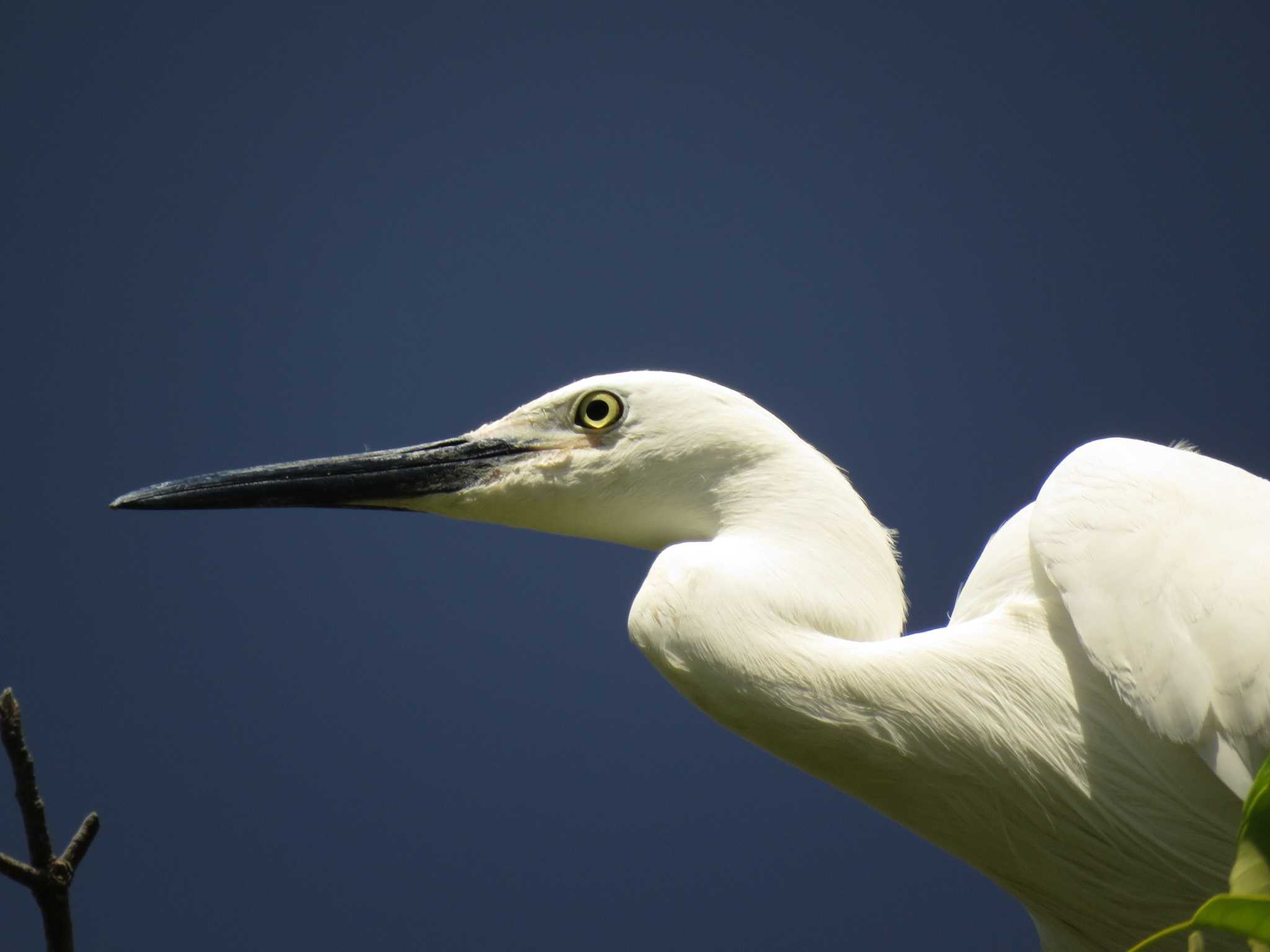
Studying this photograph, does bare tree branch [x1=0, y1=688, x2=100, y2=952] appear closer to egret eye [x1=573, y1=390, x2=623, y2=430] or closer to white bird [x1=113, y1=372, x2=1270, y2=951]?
white bird [x1=113, y1=372, x2=1270, y2=951]

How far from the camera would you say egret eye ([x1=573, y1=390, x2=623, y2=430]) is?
5.05ft

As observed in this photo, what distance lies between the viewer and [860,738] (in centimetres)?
121

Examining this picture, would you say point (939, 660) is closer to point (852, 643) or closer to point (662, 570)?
point (852, 643)

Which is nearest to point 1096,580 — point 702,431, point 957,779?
point 957,779

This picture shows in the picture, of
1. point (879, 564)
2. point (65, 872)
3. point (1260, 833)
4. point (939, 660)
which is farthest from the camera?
point (879, 564)

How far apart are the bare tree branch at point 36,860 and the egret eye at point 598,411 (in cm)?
76

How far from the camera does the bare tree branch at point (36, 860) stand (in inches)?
44.4

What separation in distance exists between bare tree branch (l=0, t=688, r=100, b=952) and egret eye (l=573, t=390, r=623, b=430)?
2.49 ft

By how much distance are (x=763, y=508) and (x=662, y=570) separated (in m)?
0.23

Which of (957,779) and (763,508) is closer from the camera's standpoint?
(957,779)

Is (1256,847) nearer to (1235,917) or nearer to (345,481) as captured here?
(1235,917)

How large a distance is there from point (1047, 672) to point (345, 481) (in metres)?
→ 1.00

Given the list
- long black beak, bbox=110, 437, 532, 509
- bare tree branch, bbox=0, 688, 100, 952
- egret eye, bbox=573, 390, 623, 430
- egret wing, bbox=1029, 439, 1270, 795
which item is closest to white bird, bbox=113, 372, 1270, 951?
egret wing, bbox=1029, 439, 1270, 795

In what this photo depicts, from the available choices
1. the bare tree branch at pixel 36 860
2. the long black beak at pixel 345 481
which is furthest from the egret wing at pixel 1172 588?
the bare tree branch at pixel 36 860
